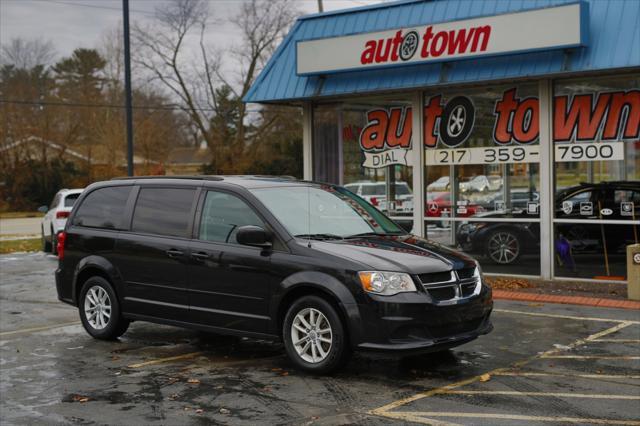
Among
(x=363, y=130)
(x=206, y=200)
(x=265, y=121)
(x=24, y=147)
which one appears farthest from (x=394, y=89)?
(x=24, y=147)

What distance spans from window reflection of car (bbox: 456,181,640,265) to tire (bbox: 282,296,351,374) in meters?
7.22

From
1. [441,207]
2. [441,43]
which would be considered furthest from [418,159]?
[441,43]

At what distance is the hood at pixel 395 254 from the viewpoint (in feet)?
23.0

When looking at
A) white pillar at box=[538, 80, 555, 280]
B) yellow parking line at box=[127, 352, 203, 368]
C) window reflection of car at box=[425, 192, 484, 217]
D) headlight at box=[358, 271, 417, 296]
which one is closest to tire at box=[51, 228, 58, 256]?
window reflection of car at box=[425, 192, 484, 217]

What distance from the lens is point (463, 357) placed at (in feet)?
25.8

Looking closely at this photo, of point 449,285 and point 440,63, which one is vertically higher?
point 440,63

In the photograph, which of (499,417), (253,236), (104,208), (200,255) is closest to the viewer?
(499,417)

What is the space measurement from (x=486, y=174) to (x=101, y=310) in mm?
7380

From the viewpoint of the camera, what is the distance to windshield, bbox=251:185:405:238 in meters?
7.76

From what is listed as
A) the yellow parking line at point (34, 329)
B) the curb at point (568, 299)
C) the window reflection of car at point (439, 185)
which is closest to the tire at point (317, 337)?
the yellow parking line at point (34, 329)

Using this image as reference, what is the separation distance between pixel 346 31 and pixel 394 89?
177 cm

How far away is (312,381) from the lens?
7.00m

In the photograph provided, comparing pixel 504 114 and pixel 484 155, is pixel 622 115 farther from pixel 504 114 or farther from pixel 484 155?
pixel 484 155

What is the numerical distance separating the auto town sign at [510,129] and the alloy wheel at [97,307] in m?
7.34
